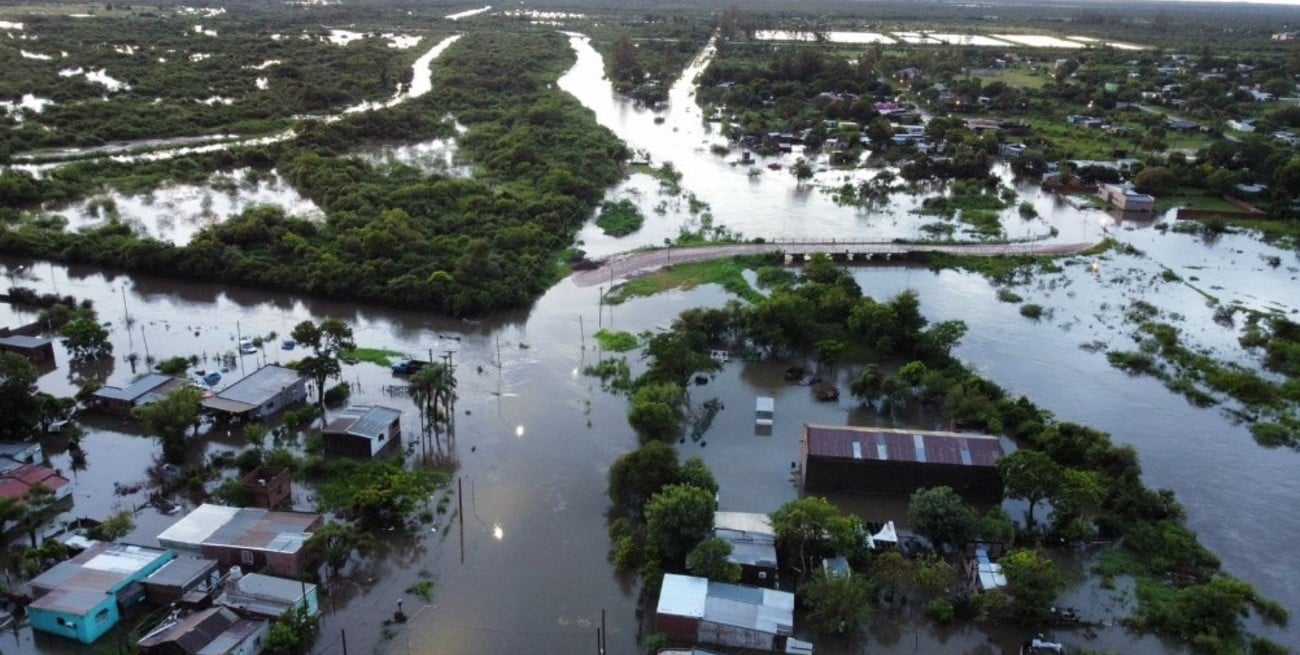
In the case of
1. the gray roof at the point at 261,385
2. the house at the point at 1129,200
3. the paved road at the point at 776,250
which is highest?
the house at the point at 1129,200

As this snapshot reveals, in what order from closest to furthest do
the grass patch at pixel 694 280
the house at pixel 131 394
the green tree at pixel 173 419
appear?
the green tree at pixel 173 419 → the house at pixel 131 394 → the grass patch at pixel 694 280

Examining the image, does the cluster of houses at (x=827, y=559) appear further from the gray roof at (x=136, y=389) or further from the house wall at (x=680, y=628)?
the gray roof at (x=136, y=389)

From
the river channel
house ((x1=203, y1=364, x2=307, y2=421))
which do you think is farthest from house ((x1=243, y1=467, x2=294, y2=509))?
house ((x1=203, y1=364, x2=307, y2=421))

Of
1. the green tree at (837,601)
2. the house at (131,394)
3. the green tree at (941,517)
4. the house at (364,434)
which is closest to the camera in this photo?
the green tree at (837,601)

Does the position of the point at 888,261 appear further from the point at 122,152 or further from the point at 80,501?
the point at 122,152

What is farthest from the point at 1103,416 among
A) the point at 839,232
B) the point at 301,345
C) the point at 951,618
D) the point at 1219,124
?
the point at 1219,124

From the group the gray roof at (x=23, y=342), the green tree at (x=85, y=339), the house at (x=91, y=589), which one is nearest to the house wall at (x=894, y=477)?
the house at (x=91, y=589)

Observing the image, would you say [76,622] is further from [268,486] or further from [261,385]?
[261,385]

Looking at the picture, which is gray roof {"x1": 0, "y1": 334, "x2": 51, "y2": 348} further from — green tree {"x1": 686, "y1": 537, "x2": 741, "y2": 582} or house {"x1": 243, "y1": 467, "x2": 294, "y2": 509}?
green tree {"x1": 686, "y1": 537, "x2": 741, "y2": 582}
